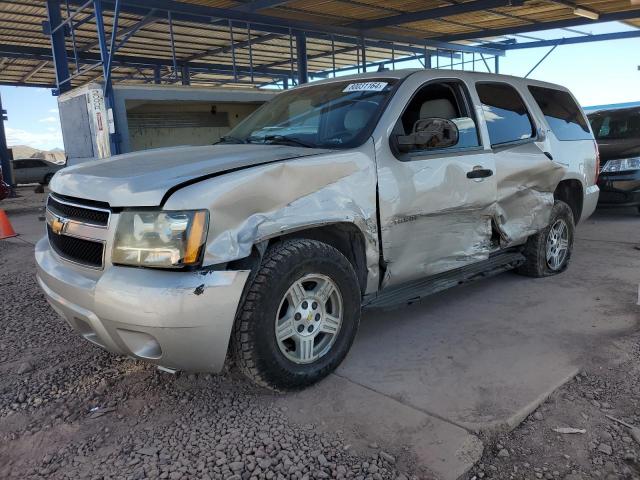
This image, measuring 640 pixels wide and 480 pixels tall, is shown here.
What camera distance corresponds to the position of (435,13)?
12.5m

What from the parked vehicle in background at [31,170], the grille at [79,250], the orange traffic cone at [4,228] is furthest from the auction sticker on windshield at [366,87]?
the parked vehicle in background at [31,170]

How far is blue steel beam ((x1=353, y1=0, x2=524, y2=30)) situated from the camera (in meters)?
11.6

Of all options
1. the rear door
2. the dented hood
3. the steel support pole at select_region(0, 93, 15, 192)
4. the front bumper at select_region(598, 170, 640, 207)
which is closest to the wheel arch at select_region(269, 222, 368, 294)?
the dented hood

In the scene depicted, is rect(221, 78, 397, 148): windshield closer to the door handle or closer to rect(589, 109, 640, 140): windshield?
the door handle

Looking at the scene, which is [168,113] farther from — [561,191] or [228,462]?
[228,462]

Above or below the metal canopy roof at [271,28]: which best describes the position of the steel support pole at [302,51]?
below

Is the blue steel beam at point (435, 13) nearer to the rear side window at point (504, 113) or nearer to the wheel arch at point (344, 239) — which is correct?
the rear side window at point (504, 113)

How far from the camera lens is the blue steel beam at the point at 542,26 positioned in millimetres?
13086

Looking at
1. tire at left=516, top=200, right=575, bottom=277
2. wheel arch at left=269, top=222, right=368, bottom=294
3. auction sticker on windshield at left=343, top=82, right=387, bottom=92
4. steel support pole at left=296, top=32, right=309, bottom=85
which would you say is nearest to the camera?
wheel arch at left=269, top=222, right=368, bottom=294

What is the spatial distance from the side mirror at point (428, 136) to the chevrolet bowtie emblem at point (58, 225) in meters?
2.08

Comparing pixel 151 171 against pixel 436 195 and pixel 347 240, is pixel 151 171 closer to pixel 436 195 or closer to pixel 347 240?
pixel 347 240

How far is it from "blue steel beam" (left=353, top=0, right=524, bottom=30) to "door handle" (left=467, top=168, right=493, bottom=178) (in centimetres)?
919

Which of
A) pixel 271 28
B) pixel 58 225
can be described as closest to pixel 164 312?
pixel 58 225

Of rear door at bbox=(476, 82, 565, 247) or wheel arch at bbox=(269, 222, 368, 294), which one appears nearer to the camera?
wheel arch at bbox=(269, 222, 368, 294)
